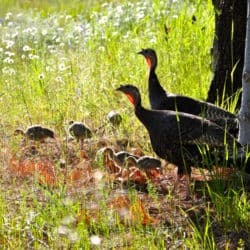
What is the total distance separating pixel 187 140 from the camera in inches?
272

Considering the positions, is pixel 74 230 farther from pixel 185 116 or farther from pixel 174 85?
pixel 174 85

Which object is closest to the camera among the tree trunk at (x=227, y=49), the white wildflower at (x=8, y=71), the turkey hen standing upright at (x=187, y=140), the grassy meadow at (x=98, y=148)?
the grassy meadow at (x=98, y=148)

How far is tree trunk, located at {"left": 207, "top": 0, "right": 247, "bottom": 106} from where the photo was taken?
8.37m

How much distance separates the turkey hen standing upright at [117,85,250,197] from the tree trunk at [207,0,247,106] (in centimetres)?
144

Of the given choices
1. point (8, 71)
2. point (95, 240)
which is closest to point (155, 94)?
point (8, 71)

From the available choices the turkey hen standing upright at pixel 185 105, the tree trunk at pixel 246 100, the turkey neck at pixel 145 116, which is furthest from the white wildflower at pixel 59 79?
the tree trunk at pixel 246 100

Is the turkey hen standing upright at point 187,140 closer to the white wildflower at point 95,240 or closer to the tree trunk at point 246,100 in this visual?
the tree trunk at point 246,100

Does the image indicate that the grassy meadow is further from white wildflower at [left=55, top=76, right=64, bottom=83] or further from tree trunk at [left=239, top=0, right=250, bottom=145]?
tree trunk at [left=239, top=0, right=250, bottom=145]

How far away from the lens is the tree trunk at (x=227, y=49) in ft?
27.5

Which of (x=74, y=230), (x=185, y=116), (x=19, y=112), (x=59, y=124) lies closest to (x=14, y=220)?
(x=74, y=230)

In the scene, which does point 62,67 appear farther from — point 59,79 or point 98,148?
point 98,148

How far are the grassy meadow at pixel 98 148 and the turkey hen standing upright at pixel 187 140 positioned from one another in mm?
232

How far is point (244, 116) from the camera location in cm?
694

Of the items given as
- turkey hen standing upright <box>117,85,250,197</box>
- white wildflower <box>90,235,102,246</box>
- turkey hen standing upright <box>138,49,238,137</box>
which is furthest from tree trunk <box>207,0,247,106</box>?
white wildflower <box>90,235,102,246</box>
